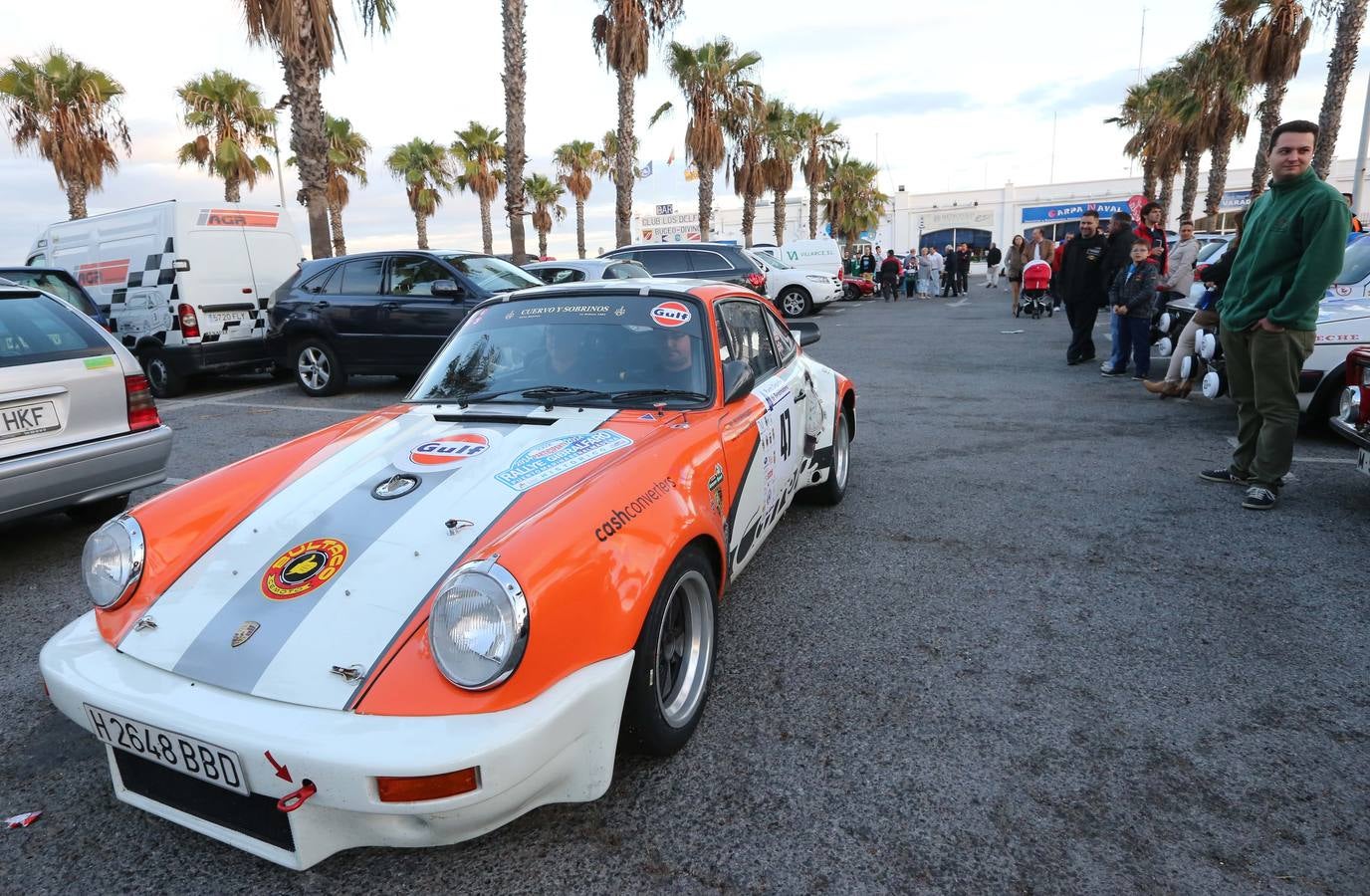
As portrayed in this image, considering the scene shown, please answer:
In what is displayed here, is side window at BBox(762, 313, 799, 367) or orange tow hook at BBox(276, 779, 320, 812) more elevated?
side window at BBox(762, 313, 799, 367)

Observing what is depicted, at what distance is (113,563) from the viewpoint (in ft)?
7.70

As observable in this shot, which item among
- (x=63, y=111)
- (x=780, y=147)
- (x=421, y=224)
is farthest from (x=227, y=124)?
(x=780, y=147)

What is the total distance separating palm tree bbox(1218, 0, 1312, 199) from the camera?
1708 centimetres

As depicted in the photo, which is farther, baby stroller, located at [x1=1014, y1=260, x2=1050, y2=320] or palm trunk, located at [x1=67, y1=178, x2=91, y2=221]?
palm trunk, located at [x1=67, y1=178, x2=91, y2=221]

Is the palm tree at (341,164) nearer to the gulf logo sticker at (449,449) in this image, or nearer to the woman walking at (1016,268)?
the woman walking at (1016,268)

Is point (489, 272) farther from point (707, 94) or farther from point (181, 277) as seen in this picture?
point (707, 94)

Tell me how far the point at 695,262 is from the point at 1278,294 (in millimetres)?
11911

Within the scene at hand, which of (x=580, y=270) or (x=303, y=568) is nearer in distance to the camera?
(x=303, y=568)

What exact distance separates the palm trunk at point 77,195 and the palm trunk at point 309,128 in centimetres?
1280

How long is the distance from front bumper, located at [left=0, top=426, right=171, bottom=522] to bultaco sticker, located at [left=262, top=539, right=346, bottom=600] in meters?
2.53

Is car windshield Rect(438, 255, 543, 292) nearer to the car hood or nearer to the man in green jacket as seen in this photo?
the car hood

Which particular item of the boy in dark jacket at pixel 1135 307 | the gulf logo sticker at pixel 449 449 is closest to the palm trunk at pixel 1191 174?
the boy in dark jacket at pixel 1135 307

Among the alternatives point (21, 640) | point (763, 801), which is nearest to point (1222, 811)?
point (763, 801)

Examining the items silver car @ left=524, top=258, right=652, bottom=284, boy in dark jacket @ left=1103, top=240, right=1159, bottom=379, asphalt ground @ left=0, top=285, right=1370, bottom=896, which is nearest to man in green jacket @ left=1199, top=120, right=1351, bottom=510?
Answer: asphalt ground @ left=0, top=285, right=1370, bottom=896
